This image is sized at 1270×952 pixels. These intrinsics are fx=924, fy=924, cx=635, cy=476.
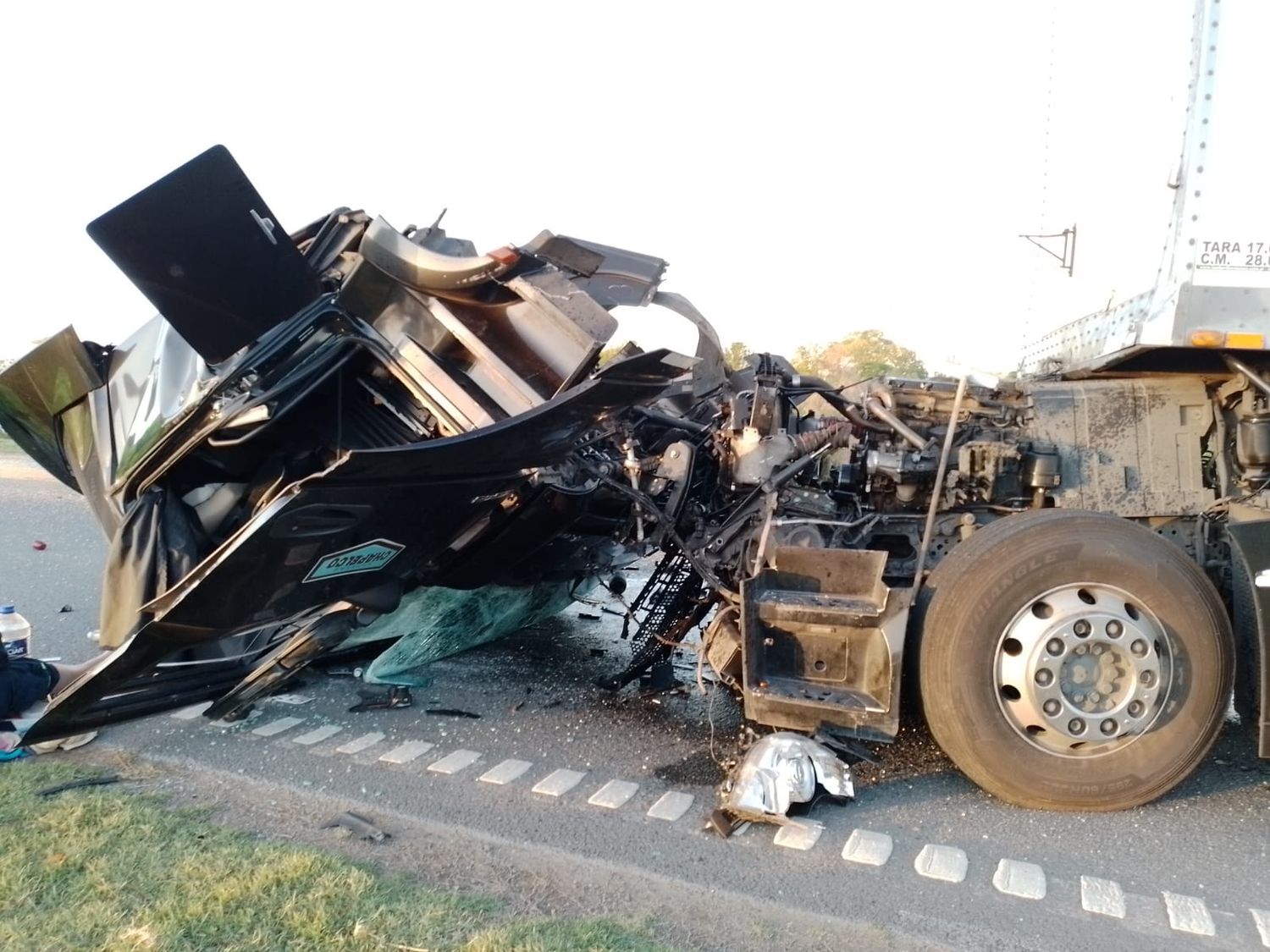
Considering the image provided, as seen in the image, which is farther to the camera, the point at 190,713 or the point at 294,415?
the point at 190,713

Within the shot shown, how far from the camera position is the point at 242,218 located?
3467mm

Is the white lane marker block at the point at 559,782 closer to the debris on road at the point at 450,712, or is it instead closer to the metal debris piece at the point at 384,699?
the debris on road at the point at 450,712

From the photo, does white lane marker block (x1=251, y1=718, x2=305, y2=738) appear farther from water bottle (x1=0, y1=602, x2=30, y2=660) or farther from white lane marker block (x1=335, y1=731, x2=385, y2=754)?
water bottle (x1=0, y1=602, x2=30, y2=660)

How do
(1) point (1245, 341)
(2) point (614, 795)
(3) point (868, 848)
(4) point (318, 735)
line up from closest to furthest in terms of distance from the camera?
(3) point (868, 848)
(1) point (1245, 341)
(2) point (614, 795)
(4) point (318, 735)

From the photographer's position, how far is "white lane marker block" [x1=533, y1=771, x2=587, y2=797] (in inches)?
150

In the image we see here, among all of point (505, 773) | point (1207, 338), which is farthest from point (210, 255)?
point (1207, 338)

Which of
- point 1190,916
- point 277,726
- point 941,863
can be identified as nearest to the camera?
point 1190,916

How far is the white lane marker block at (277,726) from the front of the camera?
4.48 metres

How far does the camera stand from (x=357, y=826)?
3.40m

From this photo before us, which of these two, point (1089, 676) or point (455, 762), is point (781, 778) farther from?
point (455, 762)

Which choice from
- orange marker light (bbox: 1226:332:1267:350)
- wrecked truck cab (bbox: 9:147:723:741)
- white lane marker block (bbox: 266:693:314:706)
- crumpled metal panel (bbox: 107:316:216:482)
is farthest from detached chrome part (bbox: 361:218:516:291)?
orange marker light (bbox: 1226:332:1267:350)

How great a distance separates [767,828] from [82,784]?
274 cm

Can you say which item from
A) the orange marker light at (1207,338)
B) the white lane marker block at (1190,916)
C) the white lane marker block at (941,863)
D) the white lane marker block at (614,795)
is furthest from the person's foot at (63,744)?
the orange marker light at (1207,338)

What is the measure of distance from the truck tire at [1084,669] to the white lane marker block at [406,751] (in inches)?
90.4
